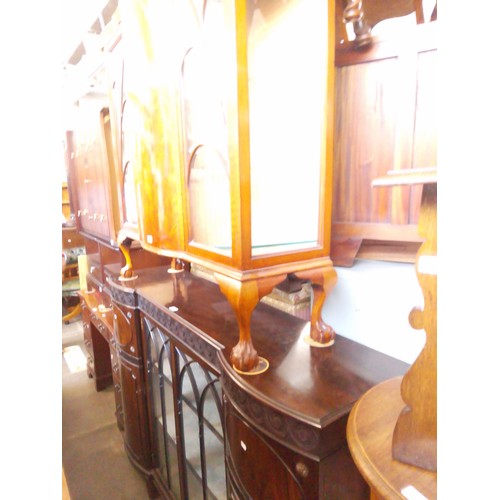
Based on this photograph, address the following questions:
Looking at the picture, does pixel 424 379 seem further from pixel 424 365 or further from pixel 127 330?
pixel 127 330

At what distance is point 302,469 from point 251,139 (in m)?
0.66

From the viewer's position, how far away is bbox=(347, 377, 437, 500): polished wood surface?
41cm

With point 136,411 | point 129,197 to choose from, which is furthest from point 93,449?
point 129,197

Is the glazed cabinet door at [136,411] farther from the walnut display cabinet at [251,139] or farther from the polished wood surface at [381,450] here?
the polished wood surface at [381,450]

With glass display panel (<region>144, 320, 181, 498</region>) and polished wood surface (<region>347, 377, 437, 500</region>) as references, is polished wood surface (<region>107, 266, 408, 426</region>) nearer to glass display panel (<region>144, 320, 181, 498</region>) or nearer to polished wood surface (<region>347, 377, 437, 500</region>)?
polished wood surface (<region>347, 377, 437, 500</region>)

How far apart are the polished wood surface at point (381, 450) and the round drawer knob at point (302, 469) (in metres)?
0.19

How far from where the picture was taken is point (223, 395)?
3.04 ft

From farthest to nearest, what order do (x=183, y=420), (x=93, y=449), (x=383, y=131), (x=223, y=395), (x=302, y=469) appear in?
(x=93, y=449) < (x=183, y=420) < (x=223, y=395) < (x=383, y=131) < (x=302, y=469)

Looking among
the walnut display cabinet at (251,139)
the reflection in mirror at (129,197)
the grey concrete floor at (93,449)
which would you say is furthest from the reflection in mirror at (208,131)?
the grey concrete floor at (93,449)

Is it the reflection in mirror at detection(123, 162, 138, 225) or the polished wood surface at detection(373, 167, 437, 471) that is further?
the reflection in mirror at detection(123, 162, 138, 225)

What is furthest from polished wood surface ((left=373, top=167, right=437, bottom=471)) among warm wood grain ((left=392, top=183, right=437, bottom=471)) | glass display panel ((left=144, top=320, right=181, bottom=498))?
glass display panel ((left=144, top=320, right=181, bottom=498))

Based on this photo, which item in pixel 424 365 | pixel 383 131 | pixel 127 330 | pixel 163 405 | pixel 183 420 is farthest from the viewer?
pixel 127 330
